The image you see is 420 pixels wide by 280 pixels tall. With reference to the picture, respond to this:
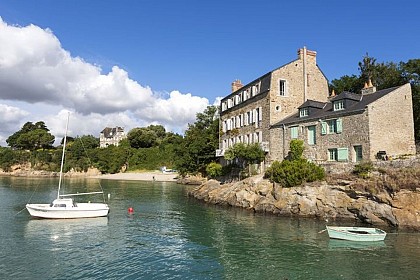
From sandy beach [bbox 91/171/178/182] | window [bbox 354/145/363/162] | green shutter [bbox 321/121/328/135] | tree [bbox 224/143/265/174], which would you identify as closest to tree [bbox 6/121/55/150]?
sandy beach [bbox 91/171/178/182]

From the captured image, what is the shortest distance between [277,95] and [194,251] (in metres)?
26.4

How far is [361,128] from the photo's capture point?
31344 millimetres

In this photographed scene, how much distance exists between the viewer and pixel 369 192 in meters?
27.6

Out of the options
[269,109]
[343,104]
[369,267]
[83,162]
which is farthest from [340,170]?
[83,162]

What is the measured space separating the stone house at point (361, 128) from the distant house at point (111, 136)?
117484mm

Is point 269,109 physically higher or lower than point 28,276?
higher

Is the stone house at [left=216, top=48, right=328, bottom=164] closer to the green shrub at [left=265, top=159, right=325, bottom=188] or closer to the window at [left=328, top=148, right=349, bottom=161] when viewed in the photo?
the green shrub at [left=265, top=159, right=325, bottom=188]

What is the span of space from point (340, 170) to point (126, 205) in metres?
24.5

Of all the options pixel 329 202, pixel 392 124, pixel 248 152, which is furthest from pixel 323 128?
pixel 248 152

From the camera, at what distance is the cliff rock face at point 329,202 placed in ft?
84.2

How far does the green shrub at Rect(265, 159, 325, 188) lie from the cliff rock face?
676 mm

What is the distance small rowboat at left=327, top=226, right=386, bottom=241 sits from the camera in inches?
835

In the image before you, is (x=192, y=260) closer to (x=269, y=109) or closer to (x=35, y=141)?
(x=269, y=109)

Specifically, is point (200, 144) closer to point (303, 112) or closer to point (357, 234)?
point (303, 112)
